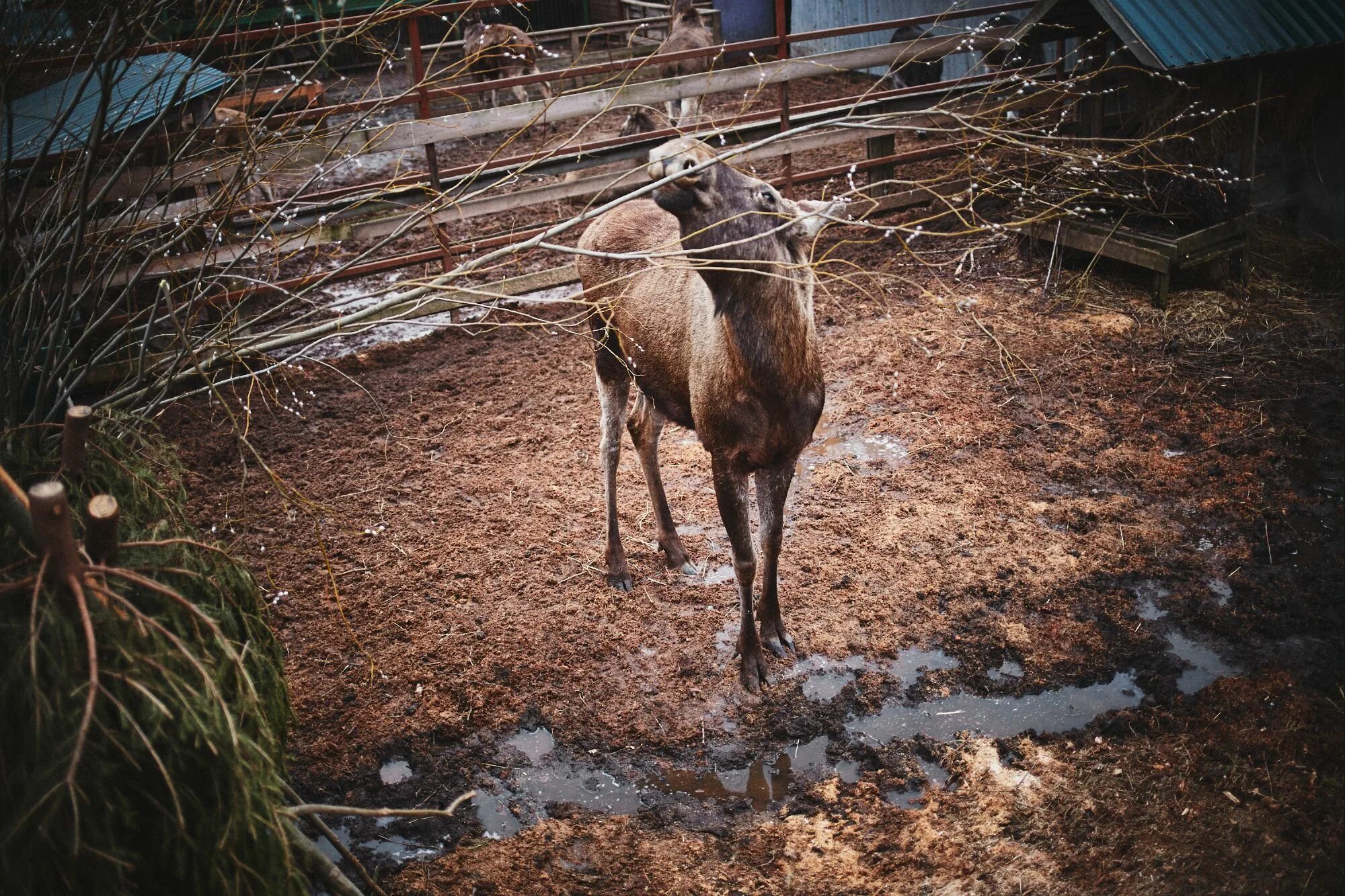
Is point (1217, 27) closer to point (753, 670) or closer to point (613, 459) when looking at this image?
point (613, 459)

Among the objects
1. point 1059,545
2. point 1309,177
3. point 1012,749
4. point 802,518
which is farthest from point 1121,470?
point 1309,177

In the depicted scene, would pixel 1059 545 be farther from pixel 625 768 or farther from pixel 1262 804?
pixel 625 768

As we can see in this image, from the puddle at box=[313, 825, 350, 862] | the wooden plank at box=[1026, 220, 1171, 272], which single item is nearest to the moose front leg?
the puddle at box=[313, 825, 350, 862]

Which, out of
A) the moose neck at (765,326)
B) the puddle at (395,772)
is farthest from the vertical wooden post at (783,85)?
the puddle at (395,772)

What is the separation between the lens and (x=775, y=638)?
4316 mm

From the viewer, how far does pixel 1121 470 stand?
529 centimetres

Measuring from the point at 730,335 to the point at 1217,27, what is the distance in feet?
16.7

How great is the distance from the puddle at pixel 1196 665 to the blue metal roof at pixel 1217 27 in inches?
160

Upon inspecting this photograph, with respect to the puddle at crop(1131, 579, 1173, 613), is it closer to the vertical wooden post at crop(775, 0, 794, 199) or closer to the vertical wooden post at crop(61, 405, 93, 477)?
the vertical wooden post at crop(61, 405, 93, 477)

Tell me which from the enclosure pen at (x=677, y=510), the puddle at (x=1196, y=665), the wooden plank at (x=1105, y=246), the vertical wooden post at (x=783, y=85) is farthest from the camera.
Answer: the vertical wooden post at (x=783, y=85)

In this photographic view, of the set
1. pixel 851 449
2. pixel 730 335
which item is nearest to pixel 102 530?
pixel 730 335

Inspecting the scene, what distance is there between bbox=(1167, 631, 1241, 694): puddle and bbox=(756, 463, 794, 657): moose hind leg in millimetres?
1659

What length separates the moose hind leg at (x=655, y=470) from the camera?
489 centimetres

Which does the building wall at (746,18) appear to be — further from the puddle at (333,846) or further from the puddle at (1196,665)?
the puddle at (333,846)
